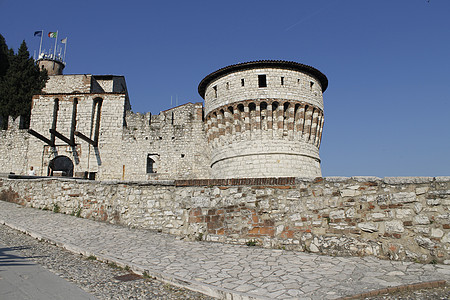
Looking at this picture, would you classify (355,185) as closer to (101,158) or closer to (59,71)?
(101,158)

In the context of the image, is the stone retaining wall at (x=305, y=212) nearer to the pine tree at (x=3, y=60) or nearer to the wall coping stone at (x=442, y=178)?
the wall coping stone at (x=442, y=178)

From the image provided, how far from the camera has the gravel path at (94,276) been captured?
3.82m

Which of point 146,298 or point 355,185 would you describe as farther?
point 355,185

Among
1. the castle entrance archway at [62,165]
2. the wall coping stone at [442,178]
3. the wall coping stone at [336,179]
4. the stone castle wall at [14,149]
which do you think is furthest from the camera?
the castle entrance archway at [62,165]

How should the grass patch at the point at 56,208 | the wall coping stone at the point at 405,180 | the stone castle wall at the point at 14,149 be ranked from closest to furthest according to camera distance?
the wall coping stone at the point at 405,180 → the grass patch at the point at 56,208 → the stone castle wall at the point at 14,149

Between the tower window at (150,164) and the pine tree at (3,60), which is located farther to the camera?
the pine tree at (3,60)

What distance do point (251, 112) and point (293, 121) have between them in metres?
2.11

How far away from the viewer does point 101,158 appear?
19188 mm

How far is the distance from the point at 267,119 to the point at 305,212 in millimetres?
9121

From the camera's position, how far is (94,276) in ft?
14.7

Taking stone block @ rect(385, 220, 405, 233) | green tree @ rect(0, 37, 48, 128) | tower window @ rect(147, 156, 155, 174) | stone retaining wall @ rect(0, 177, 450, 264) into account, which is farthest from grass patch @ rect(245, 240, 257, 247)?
green tree @ rect(0, 37, 48, 128)

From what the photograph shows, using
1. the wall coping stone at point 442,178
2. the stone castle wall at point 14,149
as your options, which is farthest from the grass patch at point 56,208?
the stone castle wall at point 14,149

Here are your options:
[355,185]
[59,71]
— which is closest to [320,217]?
[355,185]

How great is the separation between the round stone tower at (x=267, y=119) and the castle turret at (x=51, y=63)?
89.3 feet
